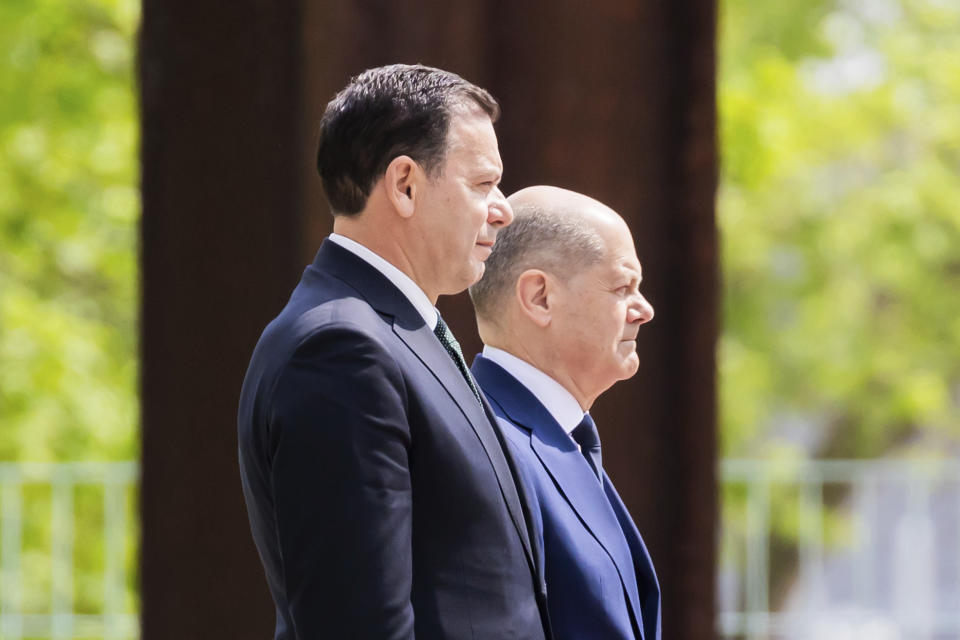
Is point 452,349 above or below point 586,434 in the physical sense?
above

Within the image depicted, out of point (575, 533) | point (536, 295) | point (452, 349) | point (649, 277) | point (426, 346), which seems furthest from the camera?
point (649, 277)

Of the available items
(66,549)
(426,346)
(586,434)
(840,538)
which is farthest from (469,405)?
(840,538)

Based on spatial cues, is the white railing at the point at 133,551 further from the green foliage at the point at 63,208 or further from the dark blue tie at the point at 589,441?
the dark blue tie at the point at 589,441

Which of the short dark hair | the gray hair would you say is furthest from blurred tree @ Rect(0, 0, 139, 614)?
the short dark hair

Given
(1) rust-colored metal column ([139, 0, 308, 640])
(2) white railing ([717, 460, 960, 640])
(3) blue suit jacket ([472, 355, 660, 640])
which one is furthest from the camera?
(2) white railing ([717, 460, 960, 640])

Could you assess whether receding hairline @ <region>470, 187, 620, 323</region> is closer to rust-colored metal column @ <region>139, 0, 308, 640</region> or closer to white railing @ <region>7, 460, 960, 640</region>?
rust-colored metal column @ <region>139, 0, 308, 640</region>

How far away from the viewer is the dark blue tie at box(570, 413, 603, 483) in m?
2.06

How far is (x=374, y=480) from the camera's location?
149 cm

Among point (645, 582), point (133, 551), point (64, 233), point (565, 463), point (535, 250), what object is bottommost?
point (133, 551)

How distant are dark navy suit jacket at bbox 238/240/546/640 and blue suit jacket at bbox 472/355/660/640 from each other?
16 cm

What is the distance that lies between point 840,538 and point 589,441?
9.02 metres

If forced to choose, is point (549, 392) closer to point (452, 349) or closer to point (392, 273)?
point (452, 349)

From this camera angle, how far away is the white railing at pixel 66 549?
8.34m

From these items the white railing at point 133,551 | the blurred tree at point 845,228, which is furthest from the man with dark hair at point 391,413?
the blurred tree at point 845,228
